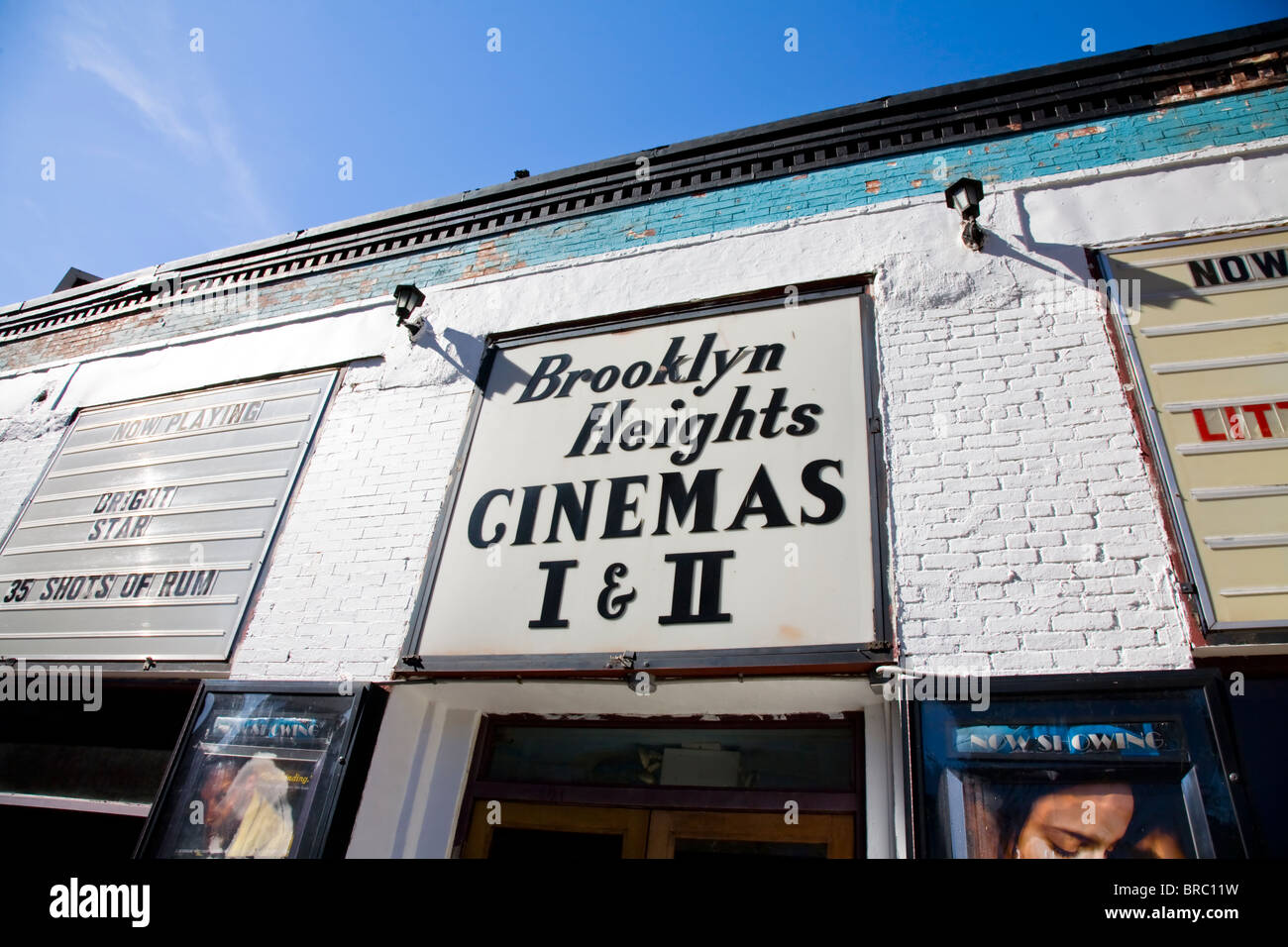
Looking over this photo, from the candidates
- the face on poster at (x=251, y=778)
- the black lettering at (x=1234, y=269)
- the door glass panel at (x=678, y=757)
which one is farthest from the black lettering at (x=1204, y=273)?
the face on poster at (x=251, y=778)

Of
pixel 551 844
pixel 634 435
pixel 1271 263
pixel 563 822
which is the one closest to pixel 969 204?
pixel 1271 263

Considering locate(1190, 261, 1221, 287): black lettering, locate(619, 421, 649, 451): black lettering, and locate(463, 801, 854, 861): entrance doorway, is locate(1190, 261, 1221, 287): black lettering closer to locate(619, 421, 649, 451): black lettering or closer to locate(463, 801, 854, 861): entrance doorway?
locate(619, 421, 649, 451): black lettering

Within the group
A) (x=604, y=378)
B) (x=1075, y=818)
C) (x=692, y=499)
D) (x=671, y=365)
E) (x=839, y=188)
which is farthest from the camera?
(x=839, y=188)

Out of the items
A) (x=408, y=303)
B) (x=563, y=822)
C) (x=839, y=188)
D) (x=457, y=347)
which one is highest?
(x=839, y=188)

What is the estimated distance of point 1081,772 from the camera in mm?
2965

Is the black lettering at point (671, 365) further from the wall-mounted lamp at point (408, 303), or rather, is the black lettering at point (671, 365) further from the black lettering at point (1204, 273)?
the black lettering at point (1204, 273)

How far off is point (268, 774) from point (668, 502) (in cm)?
259

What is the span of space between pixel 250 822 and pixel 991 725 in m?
3.64

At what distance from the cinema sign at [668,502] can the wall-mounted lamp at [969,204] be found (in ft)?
2.58

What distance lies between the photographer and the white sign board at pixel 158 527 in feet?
16.5

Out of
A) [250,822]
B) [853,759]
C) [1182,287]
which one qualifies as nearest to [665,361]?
[853,759]

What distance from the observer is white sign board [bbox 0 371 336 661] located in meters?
5.02

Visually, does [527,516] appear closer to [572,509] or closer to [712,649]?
[572,509]

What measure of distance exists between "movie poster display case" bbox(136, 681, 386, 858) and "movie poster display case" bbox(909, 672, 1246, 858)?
2.76m
